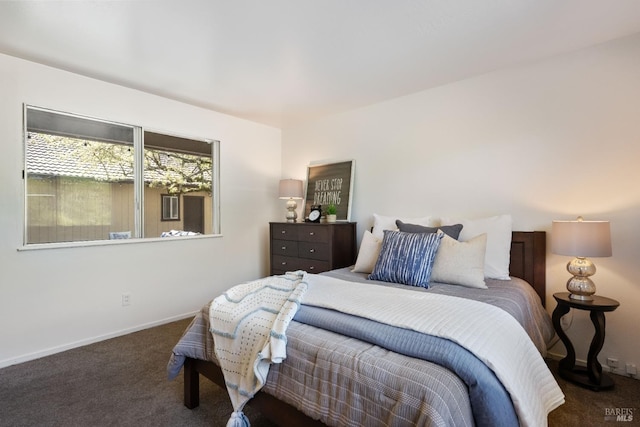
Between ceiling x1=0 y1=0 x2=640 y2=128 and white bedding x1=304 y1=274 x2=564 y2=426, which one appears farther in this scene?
ceiling x1=0 y1=0 x2=640 y2=128

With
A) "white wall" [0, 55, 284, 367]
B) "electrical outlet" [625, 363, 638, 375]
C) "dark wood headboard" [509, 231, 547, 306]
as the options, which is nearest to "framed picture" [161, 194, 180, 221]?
"white wall" [0, 55, 284, 367]

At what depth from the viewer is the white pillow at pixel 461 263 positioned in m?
2.20

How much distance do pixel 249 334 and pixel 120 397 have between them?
3.89 feet

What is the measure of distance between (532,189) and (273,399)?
248 centimetres

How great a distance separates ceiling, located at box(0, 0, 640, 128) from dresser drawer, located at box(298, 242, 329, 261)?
1619 mm

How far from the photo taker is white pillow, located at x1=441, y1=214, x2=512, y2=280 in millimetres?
2412

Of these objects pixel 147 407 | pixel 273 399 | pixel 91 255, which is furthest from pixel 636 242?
pixel 91 255

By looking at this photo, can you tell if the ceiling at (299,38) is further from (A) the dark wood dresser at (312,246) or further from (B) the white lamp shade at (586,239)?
(A) the dark wood dresser at (312,246)

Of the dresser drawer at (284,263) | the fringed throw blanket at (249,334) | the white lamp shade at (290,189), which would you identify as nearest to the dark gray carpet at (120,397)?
the fringed throw blanket at (249,334)

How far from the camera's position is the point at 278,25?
207cm

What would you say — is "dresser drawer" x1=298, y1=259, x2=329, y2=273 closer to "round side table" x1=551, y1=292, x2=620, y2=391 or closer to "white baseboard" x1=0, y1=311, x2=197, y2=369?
"white baseboard" x1=0, y1=311, x2=197, y2=369

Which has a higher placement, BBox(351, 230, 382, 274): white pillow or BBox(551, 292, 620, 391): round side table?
BBox(351, 230, 382, 274): white pillow

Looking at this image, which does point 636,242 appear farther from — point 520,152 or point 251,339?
point 251,339

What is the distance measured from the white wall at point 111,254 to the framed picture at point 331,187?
0.72 m
